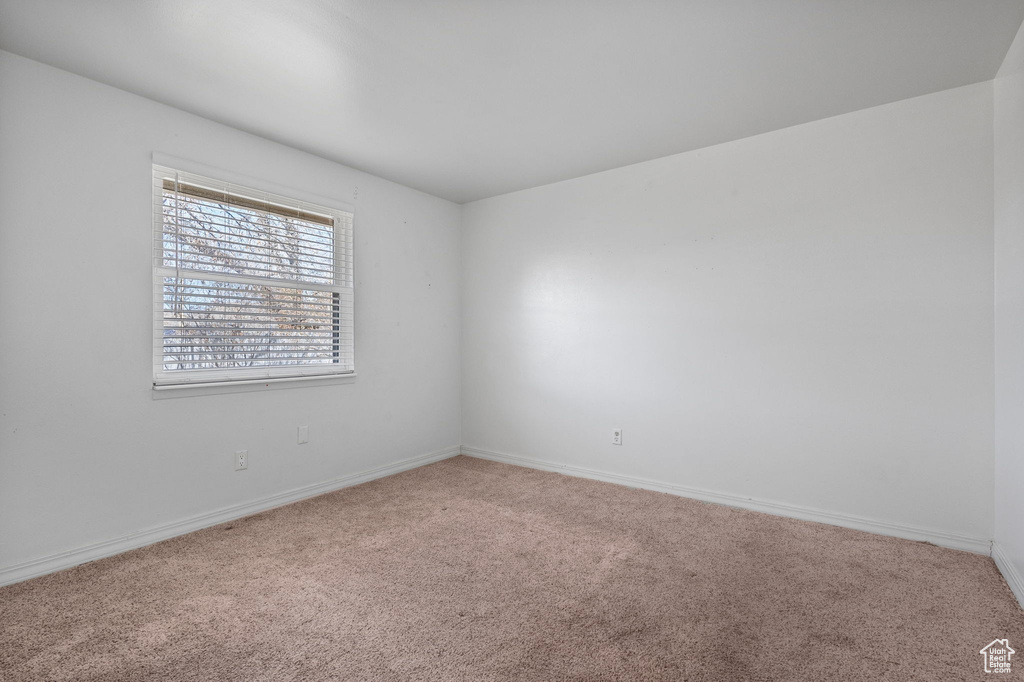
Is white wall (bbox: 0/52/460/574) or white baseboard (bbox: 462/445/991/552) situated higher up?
white wall (bbox: 0/52/460/574)

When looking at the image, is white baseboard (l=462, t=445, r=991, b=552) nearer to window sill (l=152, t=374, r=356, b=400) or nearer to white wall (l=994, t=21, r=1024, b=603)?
white wall (l=994, t=21, r=1024, b=603)

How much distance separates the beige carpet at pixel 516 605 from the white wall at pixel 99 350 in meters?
0.28

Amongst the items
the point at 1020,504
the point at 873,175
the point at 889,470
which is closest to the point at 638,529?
the point at 889,470

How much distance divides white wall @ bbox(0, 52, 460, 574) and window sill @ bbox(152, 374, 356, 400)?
37 millimetres

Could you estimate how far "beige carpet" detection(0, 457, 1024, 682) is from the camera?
157 centimetres

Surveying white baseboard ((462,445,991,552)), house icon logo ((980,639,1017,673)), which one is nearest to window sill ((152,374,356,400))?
white baseboard ((462,445,991,552))

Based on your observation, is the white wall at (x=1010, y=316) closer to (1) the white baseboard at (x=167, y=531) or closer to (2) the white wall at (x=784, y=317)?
(2) the white wall at (x=784, y=317)

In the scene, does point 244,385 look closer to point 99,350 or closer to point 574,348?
point 99,350

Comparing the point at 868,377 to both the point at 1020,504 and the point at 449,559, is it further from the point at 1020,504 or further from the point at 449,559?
the point at 449,559

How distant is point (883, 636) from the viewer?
173cm

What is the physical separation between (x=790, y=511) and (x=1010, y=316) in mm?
1479

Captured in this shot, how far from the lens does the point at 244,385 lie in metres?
2.92

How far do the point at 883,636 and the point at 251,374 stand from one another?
3366 millimetres

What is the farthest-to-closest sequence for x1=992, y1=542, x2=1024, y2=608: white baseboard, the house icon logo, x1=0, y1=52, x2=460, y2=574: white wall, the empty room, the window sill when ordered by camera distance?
the window sill
x1=0, y1=52, x2=460, y2=574: white wall
x1=992, y1=542, x2=1024, y2=608: white baseboard
the empty room
the house icon logo
